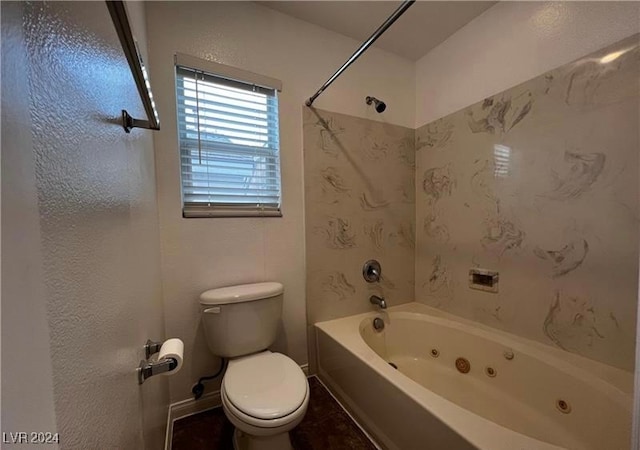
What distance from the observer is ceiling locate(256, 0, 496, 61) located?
4.80ft

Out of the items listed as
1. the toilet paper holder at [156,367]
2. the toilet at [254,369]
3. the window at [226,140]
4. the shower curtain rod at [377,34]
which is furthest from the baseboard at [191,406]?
the shower curtain rod at [377,34]

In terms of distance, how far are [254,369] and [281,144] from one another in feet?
4.10

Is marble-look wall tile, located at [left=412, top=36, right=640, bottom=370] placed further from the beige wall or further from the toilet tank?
the beige wall

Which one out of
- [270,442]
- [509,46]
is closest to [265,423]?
[270,442]

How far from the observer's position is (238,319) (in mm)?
1276

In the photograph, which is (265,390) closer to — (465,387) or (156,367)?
(156,367)

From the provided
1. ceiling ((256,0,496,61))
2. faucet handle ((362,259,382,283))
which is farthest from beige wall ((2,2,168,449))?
faucet handle ((362,259,382,283))

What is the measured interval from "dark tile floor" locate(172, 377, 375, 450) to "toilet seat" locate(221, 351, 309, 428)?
1.29 ft

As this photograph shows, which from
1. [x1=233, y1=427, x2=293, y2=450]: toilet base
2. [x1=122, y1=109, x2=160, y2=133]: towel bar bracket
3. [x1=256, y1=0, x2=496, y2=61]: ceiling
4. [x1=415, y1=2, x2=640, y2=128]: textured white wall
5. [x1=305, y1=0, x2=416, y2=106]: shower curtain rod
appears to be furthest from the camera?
[x1=256, y1=0, x2=496, y2=61]: ceiling

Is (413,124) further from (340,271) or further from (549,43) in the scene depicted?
(340,271)

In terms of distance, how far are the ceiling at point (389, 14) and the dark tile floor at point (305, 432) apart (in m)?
2.37

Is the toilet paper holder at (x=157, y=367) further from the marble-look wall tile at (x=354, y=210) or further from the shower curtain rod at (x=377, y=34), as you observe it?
the shower curtain rod at (x=377, y=34)

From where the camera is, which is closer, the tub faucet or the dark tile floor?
the dark tile floor

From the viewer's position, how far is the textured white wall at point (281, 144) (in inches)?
50.8
